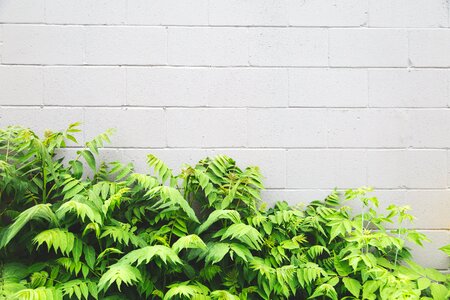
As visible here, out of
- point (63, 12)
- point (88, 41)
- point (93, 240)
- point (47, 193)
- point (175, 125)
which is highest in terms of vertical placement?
point (63, 12)

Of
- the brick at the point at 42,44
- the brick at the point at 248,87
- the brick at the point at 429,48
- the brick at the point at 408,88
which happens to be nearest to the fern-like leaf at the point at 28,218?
the brick at the point at 42,44

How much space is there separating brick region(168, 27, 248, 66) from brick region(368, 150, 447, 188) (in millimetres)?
1057

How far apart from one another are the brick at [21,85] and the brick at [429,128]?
234 centimetres

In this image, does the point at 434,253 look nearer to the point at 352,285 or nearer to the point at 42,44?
the point at 352,285

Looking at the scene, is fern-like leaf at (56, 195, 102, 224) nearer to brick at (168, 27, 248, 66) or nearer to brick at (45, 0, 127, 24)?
brick at (168, 27, 248, 66)

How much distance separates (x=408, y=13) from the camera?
3.08m

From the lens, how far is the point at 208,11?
3021mm

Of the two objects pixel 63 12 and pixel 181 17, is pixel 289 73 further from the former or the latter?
pixel 63 12

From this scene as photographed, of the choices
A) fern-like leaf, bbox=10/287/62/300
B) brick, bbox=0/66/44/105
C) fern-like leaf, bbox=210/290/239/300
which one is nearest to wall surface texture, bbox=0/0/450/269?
brick, bbox=0/66/44/105

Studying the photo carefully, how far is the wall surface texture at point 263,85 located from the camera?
117 inches

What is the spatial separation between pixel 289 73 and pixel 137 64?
954 mm

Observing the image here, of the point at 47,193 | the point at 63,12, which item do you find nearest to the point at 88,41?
the point at 63,12

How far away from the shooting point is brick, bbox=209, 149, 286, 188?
9.93 feet

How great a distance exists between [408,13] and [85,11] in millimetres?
2041
